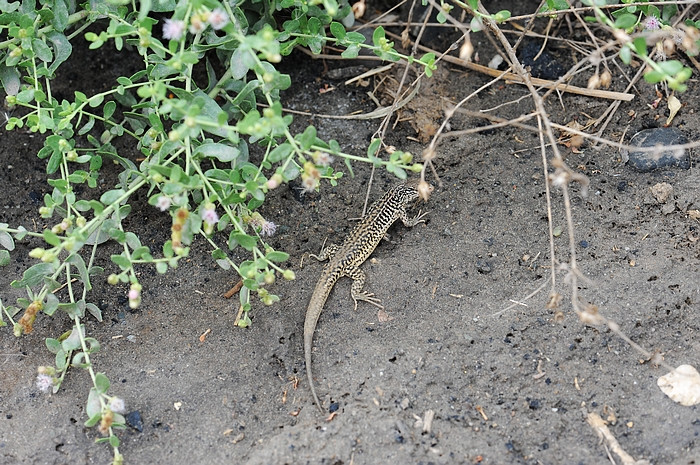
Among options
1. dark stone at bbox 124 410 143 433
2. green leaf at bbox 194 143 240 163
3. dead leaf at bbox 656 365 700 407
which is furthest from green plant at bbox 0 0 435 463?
dead leaf at bbox 656 365 700 407

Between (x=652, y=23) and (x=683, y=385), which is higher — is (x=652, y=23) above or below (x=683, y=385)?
above

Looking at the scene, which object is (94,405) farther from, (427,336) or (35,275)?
(427,336)

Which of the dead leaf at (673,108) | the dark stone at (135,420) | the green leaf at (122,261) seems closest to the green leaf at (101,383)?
the dark stone at (135,420)

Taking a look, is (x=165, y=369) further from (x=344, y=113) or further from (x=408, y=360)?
(x=344, y=113)

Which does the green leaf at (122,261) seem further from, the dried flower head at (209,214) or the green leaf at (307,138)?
the green leaf at (307,138)

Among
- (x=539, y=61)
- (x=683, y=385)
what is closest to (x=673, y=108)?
(x=539, y=61)
